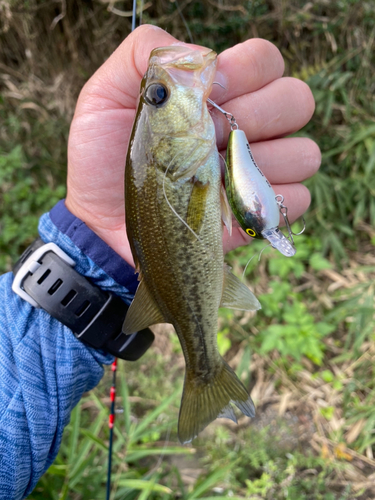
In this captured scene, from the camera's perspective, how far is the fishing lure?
1.19 m

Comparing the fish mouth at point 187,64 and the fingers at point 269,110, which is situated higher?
the fish mouth at point 187,64

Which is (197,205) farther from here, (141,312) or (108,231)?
(108,231)

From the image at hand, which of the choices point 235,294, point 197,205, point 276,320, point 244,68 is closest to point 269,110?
point 244,68

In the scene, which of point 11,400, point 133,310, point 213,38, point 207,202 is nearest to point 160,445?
point 11,400

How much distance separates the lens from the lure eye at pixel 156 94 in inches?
48.5

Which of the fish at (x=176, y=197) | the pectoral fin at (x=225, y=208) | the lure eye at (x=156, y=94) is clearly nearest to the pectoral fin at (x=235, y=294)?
the fish at (x=176, y=197)

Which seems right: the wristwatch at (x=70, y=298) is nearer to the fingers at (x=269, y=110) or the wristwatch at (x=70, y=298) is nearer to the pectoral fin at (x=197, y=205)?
the pectoral fin at (x=197, y=205)

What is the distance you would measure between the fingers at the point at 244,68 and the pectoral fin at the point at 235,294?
0.83m

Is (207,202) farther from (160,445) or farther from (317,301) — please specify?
(160,445)

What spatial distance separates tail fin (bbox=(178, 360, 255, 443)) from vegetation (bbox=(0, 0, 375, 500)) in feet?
3.29

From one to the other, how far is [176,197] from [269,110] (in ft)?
2.32

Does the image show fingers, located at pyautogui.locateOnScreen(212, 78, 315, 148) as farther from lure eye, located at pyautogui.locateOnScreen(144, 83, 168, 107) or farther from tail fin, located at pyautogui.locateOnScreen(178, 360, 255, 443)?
tail fin, located at pyautogui.locateOnScreen(178, 360, 255, 443)

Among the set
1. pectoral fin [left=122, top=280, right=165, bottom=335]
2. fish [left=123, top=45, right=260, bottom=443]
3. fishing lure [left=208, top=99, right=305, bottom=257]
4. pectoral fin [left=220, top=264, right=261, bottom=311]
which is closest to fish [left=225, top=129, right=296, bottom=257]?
fishing lure [left=208, top=99, right=305, bottom=257]

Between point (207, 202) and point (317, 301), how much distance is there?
7.34 feet
